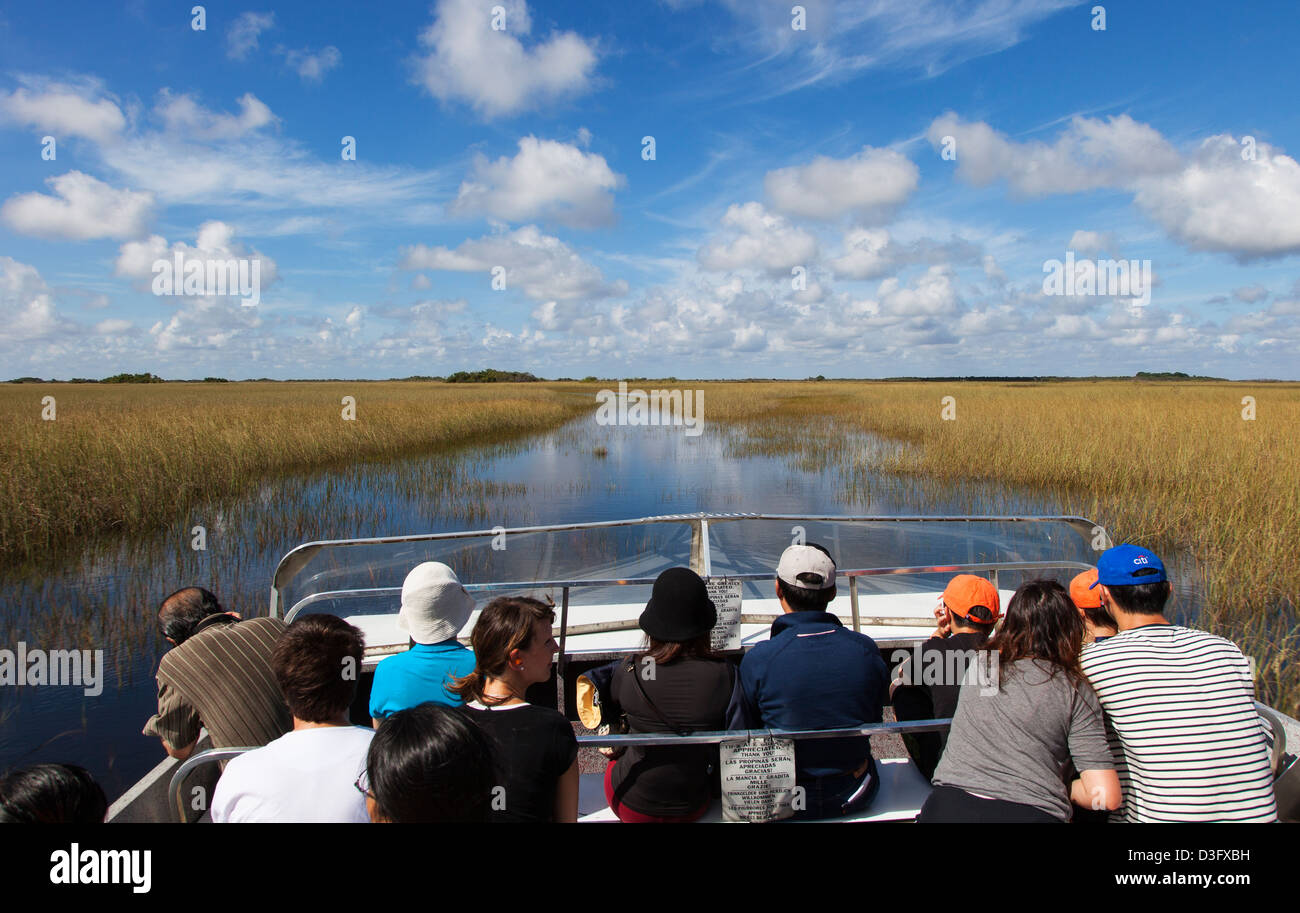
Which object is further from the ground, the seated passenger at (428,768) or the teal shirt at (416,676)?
the seated passenger at (428,768)

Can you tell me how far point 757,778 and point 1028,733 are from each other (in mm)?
800

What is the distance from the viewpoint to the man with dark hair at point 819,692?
89.2 inches

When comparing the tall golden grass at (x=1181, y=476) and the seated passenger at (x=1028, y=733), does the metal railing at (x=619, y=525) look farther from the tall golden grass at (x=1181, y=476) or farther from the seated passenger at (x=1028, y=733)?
the tall golden grass at (x=1181, y=476)

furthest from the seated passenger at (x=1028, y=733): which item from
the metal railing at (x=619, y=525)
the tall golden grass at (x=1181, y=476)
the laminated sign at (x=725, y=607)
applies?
the tall golden grass at (x=1181, y=476)

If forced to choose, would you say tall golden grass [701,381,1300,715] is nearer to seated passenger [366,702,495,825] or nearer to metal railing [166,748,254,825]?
seated passenger [366,702,495,825]

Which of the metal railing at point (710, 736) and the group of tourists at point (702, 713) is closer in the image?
Answer: the group of tourists at point (702, 713)

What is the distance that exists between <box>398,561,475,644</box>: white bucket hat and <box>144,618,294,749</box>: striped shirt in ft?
2.26

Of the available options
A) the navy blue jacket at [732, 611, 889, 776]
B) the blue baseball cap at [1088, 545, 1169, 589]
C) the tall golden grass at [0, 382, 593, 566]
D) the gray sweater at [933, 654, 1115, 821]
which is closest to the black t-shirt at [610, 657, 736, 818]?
the navy blue jacket at [732, 611, 889, 776]

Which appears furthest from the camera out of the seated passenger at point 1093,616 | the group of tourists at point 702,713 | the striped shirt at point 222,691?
the seated passenger at point 1093,616

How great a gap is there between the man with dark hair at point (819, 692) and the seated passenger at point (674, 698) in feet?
0.44

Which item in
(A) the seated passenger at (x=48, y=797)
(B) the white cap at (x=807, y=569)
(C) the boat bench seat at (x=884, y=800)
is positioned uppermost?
(B) the white cap at (x=807, y=569)

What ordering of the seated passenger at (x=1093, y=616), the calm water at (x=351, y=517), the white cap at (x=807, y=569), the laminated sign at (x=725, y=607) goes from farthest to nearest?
the calm water at (x=351, y=517) → the laminated sign at (x=725, y=607) → the seated passenger at (x=1093, y=616) → the white cap at (x=807, y=569)

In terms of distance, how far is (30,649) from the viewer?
18.6 feet

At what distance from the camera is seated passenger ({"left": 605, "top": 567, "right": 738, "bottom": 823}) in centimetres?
230
